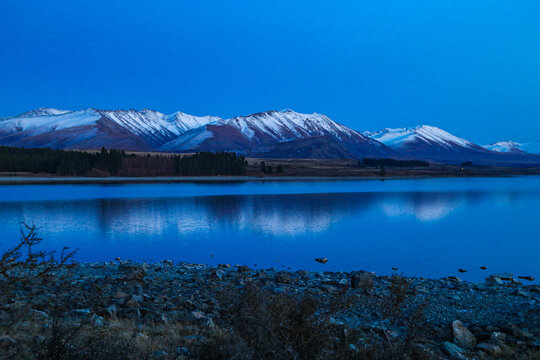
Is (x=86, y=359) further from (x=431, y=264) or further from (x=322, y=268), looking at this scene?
(x=431, y=264)

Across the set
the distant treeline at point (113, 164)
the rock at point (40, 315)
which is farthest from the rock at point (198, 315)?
the distant treeline at point (113, 164)

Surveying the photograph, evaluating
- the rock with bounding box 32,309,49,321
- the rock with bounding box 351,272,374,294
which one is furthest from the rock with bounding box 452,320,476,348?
the rock with bounding box 32,309,49,321

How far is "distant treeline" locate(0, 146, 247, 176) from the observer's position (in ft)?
295

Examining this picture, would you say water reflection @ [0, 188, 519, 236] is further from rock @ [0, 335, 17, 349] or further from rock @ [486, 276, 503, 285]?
rock @ [0, 335, 17, 349]

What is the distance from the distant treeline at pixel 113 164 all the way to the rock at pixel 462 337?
87.7 metres

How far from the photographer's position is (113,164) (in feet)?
303

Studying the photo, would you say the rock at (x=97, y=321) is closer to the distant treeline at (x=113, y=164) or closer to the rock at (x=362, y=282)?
the rock at (x=362, y=282)

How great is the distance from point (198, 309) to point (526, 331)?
571cm

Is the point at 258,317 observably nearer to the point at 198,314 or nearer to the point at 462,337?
the point at 198,314

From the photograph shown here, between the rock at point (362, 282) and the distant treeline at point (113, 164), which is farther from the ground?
the distant treeline at point (113, 164)

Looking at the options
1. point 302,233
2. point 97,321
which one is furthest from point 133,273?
point 302,233

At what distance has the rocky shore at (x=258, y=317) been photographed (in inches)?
187

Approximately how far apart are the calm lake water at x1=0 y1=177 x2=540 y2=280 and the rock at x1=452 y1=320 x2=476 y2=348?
7184 millimetres

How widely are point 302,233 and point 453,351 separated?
52.6 ft
